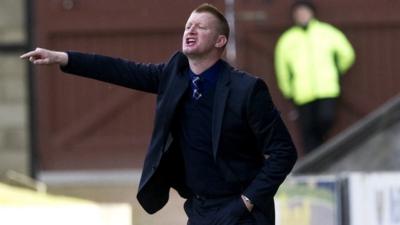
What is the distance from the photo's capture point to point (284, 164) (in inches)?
203

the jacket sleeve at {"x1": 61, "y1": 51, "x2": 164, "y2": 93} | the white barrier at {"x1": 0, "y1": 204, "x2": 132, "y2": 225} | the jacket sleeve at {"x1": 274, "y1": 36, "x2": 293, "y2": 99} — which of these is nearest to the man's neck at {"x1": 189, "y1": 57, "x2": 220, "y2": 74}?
the jacket sleeve at {"x1": 61, "y1": 51, "x2": 164, "y2": 93}

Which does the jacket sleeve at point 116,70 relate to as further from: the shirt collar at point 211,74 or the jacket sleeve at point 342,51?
the jacket sleeve at point 342,51

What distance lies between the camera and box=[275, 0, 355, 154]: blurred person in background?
11.6 meters

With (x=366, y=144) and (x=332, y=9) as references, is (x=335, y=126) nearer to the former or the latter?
(x=332, y=9)

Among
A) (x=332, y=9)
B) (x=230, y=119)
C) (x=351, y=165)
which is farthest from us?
(x=332, y=9)

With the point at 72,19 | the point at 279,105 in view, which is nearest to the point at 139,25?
the point at 72,19

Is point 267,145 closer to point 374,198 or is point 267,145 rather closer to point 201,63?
point 201,63

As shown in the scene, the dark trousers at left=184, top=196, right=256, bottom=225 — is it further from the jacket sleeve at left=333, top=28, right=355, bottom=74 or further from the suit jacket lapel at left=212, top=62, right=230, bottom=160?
the jacket sleeve at left=333, top=28, right=355, bottom=74

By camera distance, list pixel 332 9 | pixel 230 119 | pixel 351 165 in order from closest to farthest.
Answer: pixel 230 119, pixel 351 165, pixel 332 9

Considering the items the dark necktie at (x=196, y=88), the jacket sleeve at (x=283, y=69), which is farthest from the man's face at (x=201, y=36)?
the jacket sleeve at (x=283, y=69)

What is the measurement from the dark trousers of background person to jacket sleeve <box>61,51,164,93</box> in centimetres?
635

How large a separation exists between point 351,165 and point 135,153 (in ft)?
12.9

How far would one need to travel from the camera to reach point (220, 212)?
205 inches

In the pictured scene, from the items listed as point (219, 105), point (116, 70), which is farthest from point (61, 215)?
point (219, 105)
